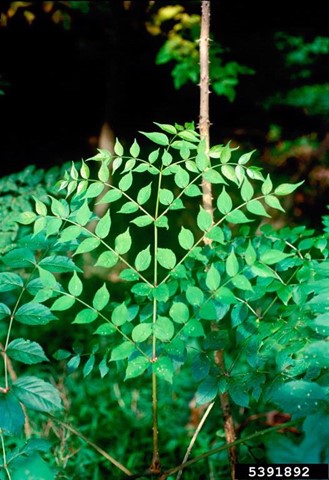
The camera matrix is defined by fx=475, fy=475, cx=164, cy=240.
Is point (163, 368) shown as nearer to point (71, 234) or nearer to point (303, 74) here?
point (71, 234)

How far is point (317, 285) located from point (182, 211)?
4348 mm

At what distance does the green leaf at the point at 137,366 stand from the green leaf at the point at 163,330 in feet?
0.29

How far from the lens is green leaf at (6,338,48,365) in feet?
4.13

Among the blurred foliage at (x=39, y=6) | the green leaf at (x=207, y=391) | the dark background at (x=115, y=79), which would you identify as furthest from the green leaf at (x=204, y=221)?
the dark background at (x=115, y=79)

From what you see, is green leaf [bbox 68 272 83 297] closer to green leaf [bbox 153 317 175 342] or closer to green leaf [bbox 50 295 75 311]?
green leaf [bbox 50 295 75 311]

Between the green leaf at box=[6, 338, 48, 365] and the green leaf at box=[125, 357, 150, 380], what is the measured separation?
23 centimetres

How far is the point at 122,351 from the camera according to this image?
1.29 m

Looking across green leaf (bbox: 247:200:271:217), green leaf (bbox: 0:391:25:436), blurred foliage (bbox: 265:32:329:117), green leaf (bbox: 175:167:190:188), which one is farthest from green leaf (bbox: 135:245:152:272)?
blurred foliage (bbox: 265:32:329:117)

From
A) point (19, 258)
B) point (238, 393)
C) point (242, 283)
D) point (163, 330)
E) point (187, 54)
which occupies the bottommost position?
point (238, 393)

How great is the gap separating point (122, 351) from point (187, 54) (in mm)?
2990

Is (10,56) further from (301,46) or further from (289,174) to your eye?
(289,174)

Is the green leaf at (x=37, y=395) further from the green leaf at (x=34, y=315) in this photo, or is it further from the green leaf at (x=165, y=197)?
the green leaf at (x=165, y=197)

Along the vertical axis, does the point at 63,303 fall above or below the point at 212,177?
below

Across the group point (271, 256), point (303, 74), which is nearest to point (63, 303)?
point (271, 256)
